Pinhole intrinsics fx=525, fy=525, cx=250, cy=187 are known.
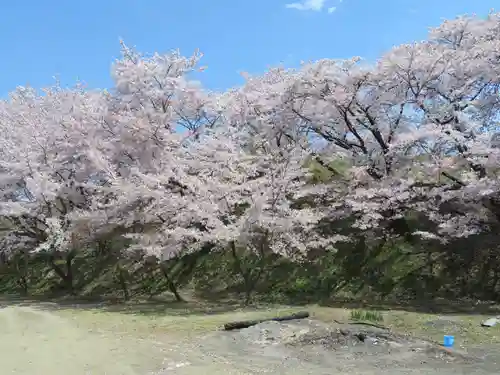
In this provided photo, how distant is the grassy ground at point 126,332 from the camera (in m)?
8.16

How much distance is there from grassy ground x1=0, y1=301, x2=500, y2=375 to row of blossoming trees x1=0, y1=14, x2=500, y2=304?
2.22 meters

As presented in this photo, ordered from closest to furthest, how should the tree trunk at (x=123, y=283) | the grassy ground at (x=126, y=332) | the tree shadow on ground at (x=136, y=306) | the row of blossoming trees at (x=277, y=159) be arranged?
1. the grassy ground at (x=126, y=332)
2. the tree shadow on ground at (x=136, y=306)
3. the row of blossoming trees at (x=277, y=159)
4. the tree trunk at (x=123, y=283)

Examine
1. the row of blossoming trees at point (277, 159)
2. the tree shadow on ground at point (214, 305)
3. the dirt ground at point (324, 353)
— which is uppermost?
the row of blossoming trees at point (277, 159)

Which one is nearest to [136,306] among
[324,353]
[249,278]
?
[249,278]

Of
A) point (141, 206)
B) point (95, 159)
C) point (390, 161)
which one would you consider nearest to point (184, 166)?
point (141, 206)

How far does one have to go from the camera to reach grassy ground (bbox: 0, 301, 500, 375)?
26.8 ft

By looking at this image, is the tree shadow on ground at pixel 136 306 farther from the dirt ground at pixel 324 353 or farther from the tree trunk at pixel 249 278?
the dirt ground at pixel 324 353

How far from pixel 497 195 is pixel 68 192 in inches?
569

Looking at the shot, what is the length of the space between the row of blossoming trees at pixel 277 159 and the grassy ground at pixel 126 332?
7.27 ft

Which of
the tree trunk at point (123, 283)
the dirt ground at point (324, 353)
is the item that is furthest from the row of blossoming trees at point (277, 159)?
the dirt ground at point (324, 353)

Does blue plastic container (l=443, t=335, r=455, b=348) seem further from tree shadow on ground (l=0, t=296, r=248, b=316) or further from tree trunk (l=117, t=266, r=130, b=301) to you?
tree trunk (l=117, t=266, r=130, b=301)

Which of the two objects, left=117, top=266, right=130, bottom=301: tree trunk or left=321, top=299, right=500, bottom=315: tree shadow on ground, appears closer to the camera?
left=321, top=299, right=500, bottom=315: tree shadow on ground

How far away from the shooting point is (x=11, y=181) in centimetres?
2045

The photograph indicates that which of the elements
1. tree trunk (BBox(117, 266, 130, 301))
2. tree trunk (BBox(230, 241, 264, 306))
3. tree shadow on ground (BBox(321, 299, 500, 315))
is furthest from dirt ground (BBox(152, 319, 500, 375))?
tree trunk (BBox(117, 266, 130, 301))
